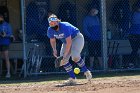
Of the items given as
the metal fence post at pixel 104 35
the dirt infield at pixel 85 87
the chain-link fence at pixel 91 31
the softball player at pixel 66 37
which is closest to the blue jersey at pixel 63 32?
the softball player at pixel 66 37

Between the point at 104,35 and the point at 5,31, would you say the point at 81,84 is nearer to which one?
the point at 104,35

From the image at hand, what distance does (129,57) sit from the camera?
620 inches

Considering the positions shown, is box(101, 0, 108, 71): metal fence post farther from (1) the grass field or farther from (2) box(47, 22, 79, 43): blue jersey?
(2) box(47, 22, 79, 43): blue jersey

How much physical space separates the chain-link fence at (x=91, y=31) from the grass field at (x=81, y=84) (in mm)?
675

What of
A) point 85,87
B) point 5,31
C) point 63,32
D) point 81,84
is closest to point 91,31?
point 5,31

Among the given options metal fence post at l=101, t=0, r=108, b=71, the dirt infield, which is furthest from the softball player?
metal fence post at l=101, t=0, r=108, b=71

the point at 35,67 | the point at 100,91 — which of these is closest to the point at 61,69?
the point at 35,67

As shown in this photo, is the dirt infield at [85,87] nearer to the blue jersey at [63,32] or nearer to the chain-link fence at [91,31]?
the blue jersey at [63,32]

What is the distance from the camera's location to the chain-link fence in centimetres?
1473

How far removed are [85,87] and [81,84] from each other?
0.70 meters

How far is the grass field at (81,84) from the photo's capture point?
10.9 meters

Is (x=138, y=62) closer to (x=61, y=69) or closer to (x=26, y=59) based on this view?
(x=61, y=69)

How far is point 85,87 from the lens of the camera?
37.0 feet

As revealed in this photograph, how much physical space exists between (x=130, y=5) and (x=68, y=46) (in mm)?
5469
